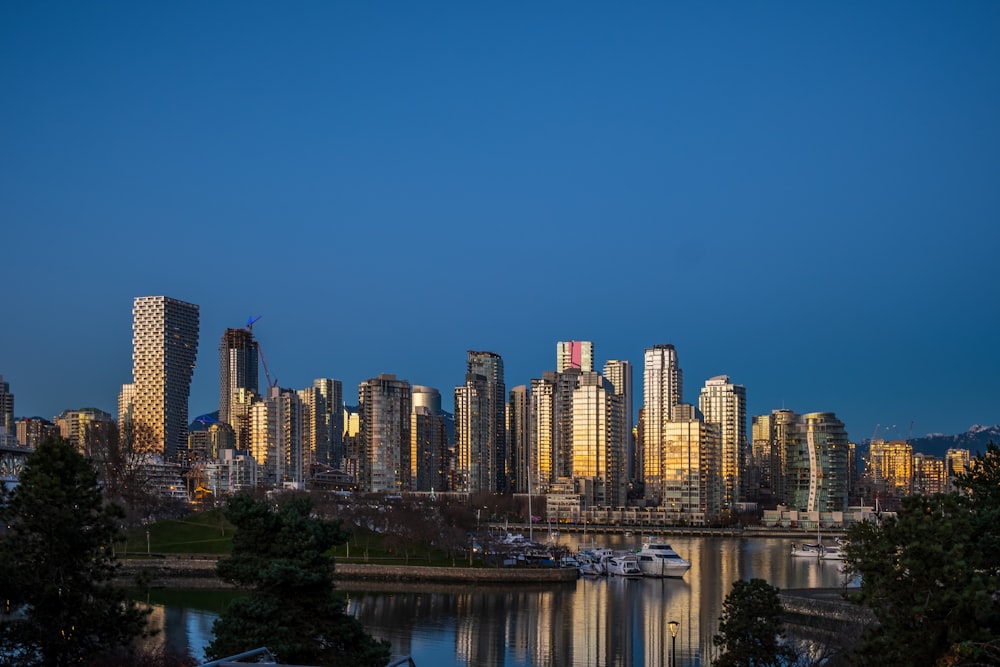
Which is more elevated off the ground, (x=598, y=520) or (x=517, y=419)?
(x=517, y=419)

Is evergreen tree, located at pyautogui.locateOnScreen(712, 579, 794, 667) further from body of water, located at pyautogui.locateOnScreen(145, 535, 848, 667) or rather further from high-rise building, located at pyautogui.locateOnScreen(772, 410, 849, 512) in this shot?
high-rise building, located at pyautogui.locateOnScreen(772, 410, 849, 512)

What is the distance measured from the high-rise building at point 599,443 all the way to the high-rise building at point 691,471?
259 inches

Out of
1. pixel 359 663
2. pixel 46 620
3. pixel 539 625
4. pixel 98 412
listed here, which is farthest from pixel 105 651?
pixel 98 412

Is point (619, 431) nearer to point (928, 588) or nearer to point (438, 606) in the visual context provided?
point (438, 606)

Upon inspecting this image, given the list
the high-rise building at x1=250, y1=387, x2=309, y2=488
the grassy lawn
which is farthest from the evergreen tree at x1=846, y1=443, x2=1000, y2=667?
the high-rise building at x1=250, y1=387, x2=309, y2=488

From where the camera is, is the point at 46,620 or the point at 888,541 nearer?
the point at 888,541

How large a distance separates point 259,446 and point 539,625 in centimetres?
13926

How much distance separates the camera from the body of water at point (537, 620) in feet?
114

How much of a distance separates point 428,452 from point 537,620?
13195cm

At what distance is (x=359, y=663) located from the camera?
57.1ft

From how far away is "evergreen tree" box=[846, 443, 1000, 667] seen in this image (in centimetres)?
1502

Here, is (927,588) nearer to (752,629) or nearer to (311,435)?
(752,629)

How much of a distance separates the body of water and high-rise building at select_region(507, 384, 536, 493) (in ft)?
383

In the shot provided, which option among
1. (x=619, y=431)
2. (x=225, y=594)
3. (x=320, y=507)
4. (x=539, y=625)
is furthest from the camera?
(x=619, y=431)
